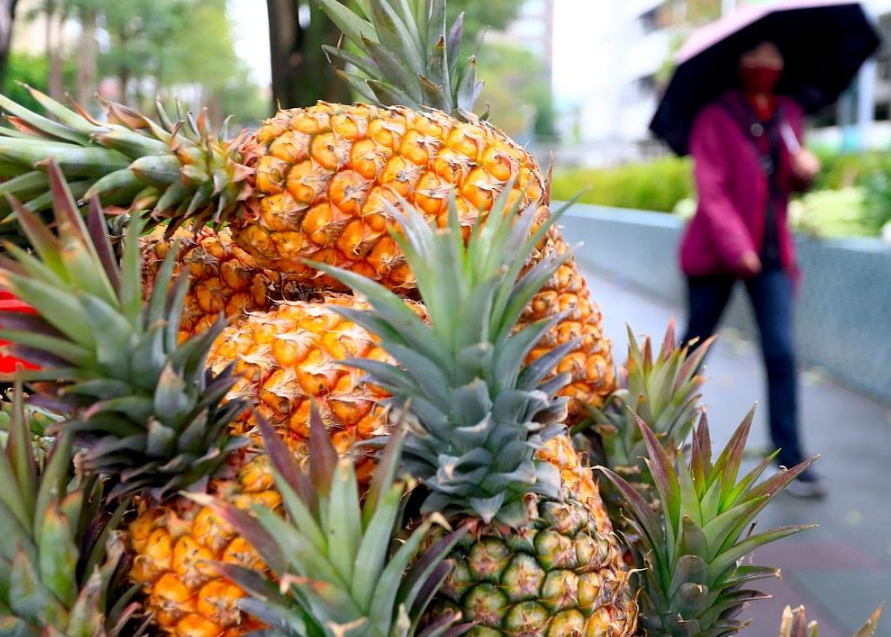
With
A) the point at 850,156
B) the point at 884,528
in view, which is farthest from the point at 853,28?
the point at 850,156

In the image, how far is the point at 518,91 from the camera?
186ft

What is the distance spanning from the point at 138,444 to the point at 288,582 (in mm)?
290

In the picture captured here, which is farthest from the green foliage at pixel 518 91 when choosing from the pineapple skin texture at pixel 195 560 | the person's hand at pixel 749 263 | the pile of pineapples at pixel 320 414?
the pineapple skin texture at pixel 195 560

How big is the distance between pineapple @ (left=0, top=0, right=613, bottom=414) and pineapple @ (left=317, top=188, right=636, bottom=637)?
0.67 feet

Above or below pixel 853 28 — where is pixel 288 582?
below

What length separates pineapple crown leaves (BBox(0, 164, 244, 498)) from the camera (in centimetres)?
90

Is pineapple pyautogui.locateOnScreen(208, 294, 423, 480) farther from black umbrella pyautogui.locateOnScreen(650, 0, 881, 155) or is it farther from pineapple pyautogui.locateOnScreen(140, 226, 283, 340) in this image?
black umbrella pyautogui.locateOnScreen(650, 0, 881, 155)

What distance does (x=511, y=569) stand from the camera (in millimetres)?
1078

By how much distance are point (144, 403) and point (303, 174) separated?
528 mm

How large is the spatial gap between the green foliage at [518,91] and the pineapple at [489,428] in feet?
69.0

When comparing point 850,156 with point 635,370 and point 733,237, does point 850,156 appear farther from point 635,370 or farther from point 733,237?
point 635,370

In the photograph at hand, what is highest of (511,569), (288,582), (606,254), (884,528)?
(288,582)

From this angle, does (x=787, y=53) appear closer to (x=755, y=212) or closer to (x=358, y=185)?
(x=755, y=212)

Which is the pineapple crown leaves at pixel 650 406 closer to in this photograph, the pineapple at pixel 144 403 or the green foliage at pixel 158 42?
the pineapple at pixel 144 403
